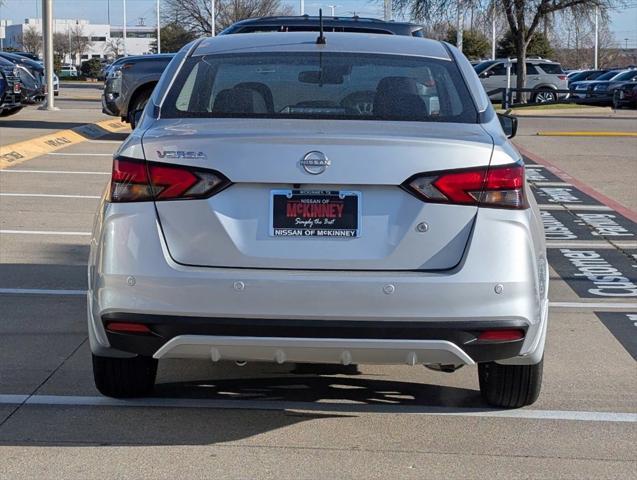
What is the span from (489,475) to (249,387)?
5.25ft

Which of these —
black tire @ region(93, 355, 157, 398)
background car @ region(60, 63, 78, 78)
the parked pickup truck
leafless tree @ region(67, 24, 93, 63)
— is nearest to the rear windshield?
black tire @ region(93, 355, 157, 398)

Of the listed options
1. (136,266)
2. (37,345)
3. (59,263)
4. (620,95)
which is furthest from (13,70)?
(620,95)

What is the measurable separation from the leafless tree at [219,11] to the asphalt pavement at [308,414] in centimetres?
6107

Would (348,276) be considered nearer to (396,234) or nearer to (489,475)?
(396,234)

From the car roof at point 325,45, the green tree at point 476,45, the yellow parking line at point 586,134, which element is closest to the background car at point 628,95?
the yellow parking line at point 586,134

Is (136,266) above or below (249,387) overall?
above

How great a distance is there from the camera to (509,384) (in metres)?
5.19

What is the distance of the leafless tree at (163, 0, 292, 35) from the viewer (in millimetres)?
68062

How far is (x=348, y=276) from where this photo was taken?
14.5 ft

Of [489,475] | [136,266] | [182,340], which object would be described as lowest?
[489,475]

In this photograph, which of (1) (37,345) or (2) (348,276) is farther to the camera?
(1) (37,345)

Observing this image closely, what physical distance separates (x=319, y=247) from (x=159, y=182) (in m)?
0.71

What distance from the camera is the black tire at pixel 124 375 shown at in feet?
17.0

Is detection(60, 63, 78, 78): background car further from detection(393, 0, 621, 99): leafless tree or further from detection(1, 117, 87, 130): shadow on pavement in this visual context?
detection(1, 117, 87, 130): shadow on pavement
